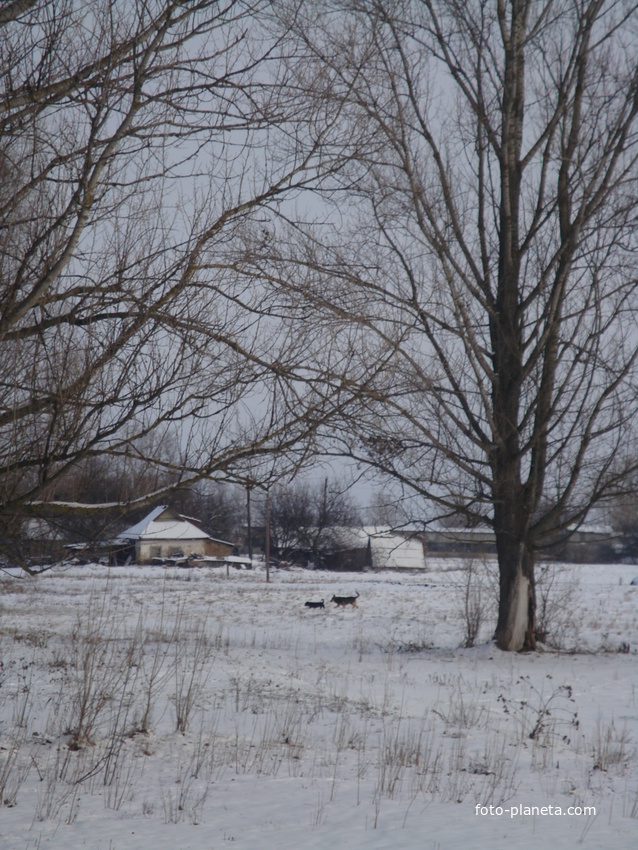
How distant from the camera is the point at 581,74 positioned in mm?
11305

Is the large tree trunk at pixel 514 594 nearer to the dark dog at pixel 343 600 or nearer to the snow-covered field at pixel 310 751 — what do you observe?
the snow-covered field at pixel 310 751

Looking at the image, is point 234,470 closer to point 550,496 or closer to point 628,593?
point 550,496

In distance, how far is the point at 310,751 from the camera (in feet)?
19.6

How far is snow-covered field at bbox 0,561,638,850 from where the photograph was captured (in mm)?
4234

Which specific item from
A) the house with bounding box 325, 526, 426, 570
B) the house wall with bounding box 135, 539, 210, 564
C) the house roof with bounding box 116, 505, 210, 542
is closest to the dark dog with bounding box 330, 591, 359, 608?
the house roof with bounding box 116, 505, 210, 542

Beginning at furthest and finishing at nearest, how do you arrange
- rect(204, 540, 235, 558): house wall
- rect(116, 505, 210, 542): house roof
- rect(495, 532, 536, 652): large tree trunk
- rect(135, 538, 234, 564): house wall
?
rect(204, 540, 235, 558): house wall → rect(135, 538, 234, 564): house wall → rect(495, 532, 536, 652): large tree trunk → rect(116, 505, 210, 542): house roof

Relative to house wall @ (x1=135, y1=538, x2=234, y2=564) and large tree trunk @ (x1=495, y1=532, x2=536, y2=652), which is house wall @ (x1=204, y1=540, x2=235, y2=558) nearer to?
house wall @ (x1=135, y1=538, x2=234, y2=564)

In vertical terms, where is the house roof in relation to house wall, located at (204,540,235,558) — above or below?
above

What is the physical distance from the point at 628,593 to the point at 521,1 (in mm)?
23055

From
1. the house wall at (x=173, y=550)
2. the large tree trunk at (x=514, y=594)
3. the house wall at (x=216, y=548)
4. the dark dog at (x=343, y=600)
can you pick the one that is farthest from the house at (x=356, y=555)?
the large tree trunk at (x=514, y=594)

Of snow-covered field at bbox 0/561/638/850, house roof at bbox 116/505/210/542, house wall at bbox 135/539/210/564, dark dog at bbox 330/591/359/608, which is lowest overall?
dark dog at bbox 330/591/359/608

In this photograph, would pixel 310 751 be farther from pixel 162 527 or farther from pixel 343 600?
pixel 343 600

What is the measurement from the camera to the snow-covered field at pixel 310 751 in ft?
13.9

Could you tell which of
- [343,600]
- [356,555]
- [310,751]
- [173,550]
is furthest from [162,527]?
[356,555]
